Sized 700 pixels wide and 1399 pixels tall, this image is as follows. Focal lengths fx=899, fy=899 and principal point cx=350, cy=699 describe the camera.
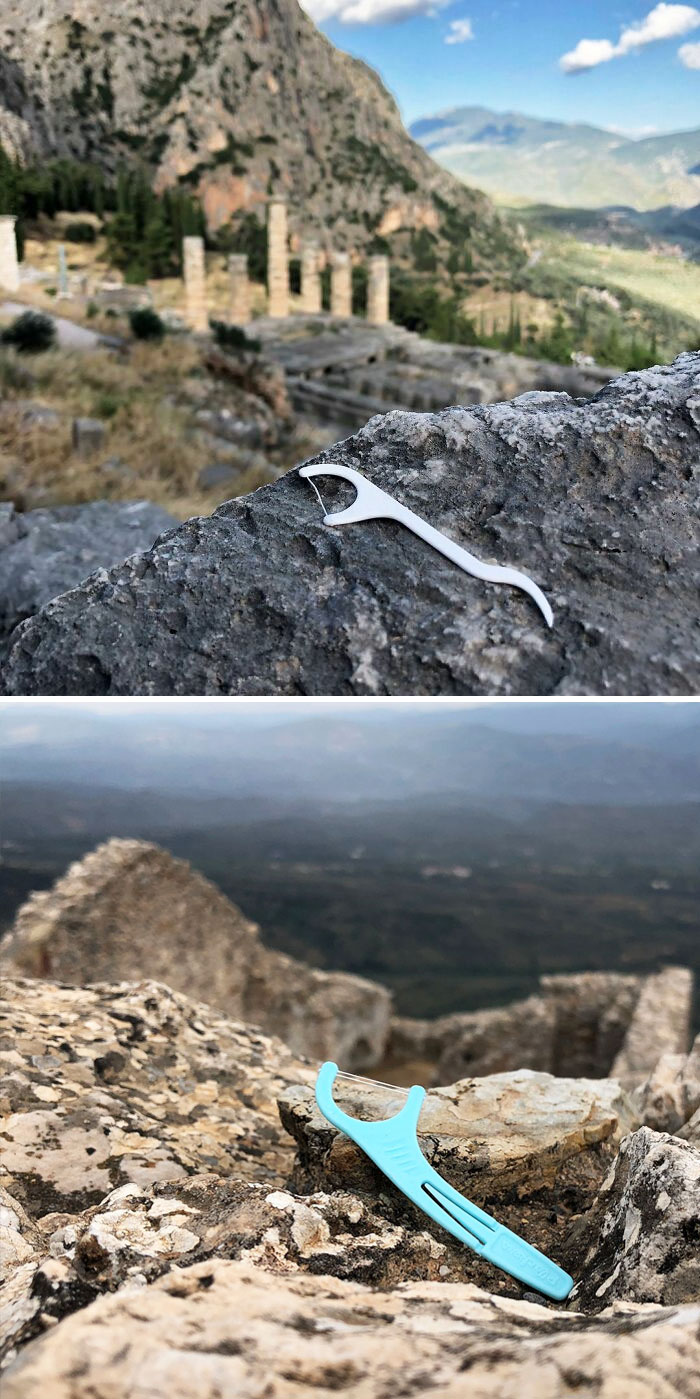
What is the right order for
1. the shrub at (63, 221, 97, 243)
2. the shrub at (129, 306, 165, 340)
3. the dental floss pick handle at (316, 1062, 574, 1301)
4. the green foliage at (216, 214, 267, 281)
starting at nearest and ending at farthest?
the dental floss pick handle at (316, 1062, 574, 1301) < the shrub at (129, 306, 165, 340) < the shrub at (63, 221, 97, 243) < the green foliage at (216, 214, 267, 281)

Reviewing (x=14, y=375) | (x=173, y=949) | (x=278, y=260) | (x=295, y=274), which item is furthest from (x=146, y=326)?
(x=173, y=949)

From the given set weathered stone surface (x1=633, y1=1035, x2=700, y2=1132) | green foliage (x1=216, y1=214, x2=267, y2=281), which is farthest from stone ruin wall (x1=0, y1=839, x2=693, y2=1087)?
green foliage (x1=216, y1=214, x2=267, y2=281)

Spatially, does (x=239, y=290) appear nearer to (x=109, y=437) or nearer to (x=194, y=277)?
(x=194, y=277)

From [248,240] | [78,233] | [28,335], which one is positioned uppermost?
[248,240]

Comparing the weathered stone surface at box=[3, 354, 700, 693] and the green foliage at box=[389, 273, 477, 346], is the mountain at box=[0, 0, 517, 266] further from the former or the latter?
the weathered stone surface at box=[3, 354, 700, 693]

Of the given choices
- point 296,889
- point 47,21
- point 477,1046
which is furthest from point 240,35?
point 477,1046

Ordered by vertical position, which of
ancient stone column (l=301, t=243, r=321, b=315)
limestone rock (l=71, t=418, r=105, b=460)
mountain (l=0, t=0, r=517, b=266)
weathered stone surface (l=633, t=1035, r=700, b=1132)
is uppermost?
mountain (l=0, t=0, r=517, b=266)

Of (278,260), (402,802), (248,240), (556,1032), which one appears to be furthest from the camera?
Result: (248,240)
